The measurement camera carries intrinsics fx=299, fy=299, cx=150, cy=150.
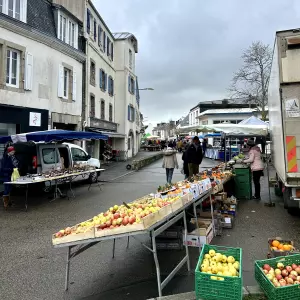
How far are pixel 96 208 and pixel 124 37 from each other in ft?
77.3

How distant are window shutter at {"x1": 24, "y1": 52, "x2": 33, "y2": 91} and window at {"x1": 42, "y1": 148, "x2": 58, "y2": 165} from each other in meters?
4.42

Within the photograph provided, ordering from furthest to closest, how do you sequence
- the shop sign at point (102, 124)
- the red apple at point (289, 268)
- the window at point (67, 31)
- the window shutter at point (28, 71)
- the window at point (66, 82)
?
the shop sign at point (102, 124), the window at point (66, 82), the window at point (67, 31), the window shutter at point (28, 71), the red apple at point (289, 268)

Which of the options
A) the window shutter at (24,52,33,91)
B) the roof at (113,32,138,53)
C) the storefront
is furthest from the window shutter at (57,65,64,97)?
the roof at (113,32,138,53)

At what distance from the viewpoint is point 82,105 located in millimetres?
19625

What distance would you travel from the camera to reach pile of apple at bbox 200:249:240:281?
10.7ft

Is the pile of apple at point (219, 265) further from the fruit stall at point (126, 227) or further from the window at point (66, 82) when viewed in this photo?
the window at point (66, 82)

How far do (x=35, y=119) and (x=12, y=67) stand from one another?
102 inches

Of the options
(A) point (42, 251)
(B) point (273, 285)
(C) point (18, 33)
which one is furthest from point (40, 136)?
(B) point (273, 285)

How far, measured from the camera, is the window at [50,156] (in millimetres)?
11095

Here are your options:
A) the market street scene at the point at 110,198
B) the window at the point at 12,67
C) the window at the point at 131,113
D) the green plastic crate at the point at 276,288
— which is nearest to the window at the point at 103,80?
the market street scene at the point at 110,198

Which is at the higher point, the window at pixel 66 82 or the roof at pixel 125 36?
the roof at pixel 125 36

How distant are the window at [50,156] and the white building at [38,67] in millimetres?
3351

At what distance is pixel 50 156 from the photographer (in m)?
11.4

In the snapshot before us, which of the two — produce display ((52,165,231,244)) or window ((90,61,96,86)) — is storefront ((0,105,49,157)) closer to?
window ((90,61,96,86))
